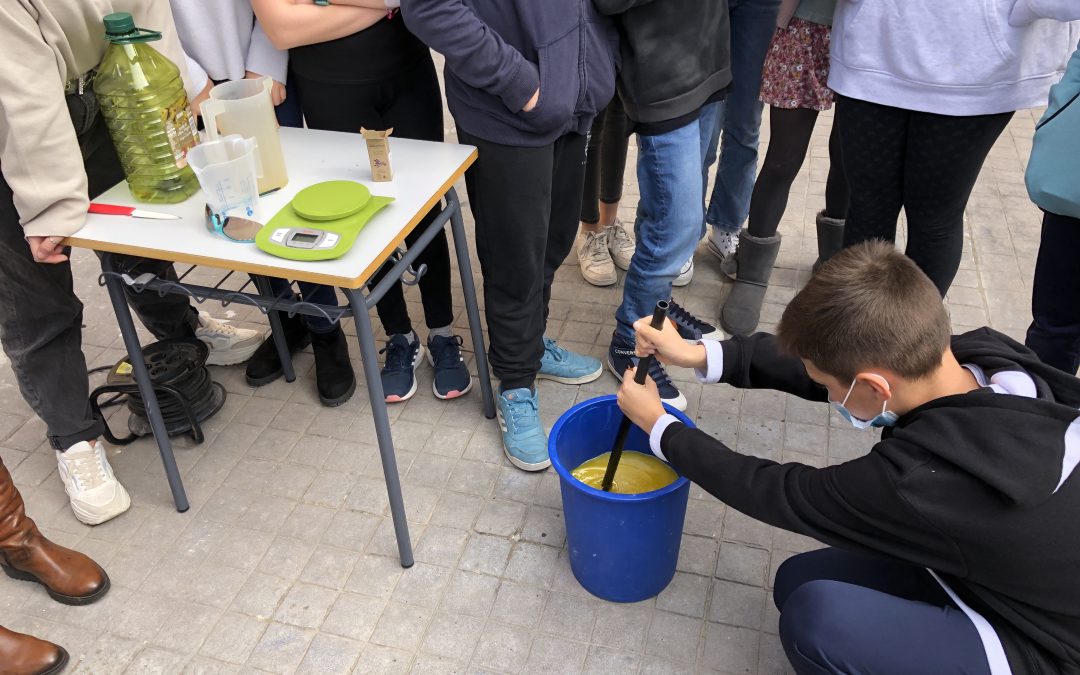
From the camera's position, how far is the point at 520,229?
2.13 m

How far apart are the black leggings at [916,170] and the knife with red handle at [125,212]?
1736mm

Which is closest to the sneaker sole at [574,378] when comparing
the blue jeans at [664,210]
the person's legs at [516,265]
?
the blue jeans at [664,210]

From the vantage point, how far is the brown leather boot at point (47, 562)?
6.57ft

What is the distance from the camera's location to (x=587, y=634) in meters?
1.94

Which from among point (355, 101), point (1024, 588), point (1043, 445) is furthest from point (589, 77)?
point (1024, 588)

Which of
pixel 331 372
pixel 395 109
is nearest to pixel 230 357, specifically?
pixel 331 372

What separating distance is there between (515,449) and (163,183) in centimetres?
114

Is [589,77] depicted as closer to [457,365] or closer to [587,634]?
[457,365]

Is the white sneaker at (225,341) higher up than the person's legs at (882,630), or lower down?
lower down

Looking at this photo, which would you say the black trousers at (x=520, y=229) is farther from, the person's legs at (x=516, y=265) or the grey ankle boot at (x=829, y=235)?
the grey ankle boot at (x=829, y=235)

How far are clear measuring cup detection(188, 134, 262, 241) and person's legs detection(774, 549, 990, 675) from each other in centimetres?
135

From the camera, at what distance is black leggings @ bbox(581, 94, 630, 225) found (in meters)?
2.98

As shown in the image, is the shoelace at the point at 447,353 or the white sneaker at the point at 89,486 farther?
the shoelace at the point at 447,353

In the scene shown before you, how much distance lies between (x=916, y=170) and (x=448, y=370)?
1471 mm
